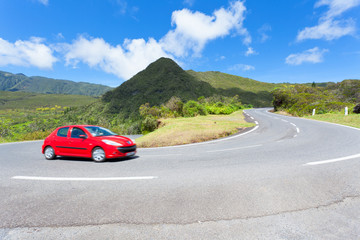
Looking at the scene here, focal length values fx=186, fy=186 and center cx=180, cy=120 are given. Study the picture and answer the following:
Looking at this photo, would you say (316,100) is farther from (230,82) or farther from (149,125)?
(230,82)

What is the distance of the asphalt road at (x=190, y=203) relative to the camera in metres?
2.56

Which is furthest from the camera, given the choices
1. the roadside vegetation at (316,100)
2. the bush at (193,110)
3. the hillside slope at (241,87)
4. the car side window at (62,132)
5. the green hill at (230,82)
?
the green hill at (230,82)

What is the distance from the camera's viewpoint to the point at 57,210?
3209 millimetres

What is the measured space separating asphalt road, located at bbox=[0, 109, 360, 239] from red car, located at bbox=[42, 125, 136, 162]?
1.63 meters

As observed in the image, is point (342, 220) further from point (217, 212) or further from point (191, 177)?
point (191, 177)

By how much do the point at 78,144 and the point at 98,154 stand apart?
3.28 ft

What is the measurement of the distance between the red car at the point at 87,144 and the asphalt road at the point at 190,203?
1628 millimetres

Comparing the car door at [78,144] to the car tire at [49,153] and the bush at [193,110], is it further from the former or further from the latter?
the bush at [193,110]

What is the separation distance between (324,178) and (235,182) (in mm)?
2010

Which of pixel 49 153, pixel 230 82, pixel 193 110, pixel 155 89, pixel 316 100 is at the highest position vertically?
pixel 230 82

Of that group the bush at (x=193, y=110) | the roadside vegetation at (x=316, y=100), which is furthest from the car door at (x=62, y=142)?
the roadside vegetation at (x=316, y=100)

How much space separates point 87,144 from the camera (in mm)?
7207

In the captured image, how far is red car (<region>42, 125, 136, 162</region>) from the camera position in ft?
23.1

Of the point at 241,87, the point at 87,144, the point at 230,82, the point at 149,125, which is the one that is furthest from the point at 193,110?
the point at 230,82
